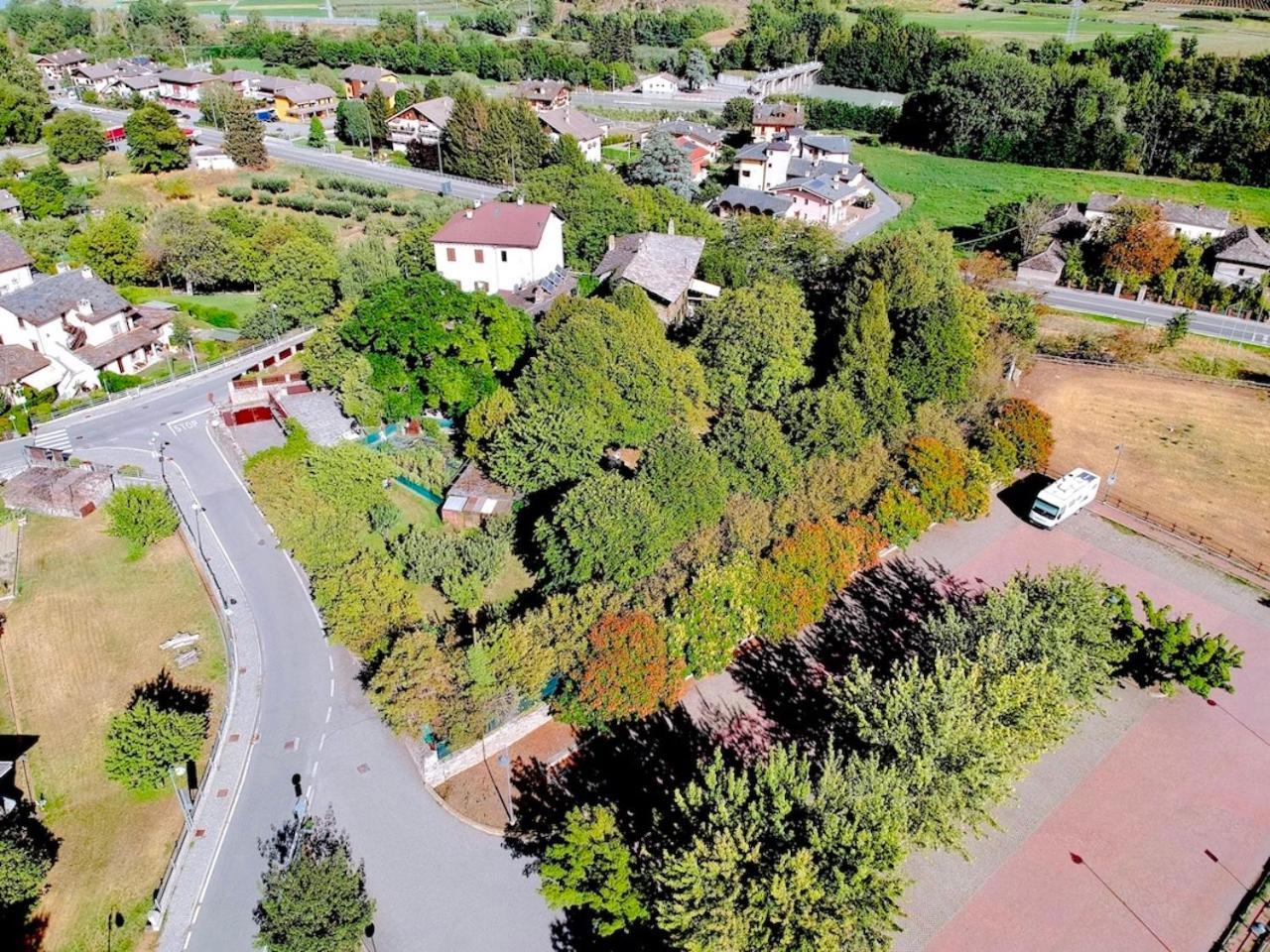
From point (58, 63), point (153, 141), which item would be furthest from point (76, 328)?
point (58, 63)

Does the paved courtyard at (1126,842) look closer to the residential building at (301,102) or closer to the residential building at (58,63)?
the residential building at (301,102)

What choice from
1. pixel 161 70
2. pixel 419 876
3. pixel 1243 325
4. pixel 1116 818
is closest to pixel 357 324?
pixel 419 876

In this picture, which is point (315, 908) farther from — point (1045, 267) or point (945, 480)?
point (1045, 267)

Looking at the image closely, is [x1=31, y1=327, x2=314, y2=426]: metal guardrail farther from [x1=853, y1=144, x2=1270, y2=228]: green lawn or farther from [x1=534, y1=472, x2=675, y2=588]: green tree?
[x1=853, y1=144, x2=1270, y2=228]: green lawn

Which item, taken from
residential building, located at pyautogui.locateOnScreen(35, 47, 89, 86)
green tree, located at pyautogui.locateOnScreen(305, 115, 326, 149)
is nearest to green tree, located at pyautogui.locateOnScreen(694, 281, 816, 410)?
green tree, located at pyautogui.locateOnScreen(305, 115, 326, 149)

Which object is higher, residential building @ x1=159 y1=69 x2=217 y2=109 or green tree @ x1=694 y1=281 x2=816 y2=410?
residential building @ x1=159 y1=69 x2=217 y2=109

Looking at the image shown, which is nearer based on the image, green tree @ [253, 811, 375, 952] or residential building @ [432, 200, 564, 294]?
green tree @ [253, 811, 375, 952]

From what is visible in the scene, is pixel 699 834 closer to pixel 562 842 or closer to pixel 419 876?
pixel 562 842
